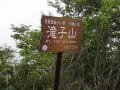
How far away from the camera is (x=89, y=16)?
57.1 feet

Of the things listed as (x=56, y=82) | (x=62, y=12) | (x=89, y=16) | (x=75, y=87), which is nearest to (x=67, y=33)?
(x=56, y=82)

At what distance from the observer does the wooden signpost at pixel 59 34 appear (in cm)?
597

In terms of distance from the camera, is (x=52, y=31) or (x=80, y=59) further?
(x=80, y=59)

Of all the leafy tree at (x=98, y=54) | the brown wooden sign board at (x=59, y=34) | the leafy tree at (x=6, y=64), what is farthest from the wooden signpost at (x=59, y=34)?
the leafy tree at (x=6, y=64)

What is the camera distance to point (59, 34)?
6.03 metres

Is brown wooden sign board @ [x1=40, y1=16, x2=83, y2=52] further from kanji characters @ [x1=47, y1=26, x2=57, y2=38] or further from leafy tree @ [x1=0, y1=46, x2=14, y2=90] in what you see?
leafy tree @ [x1=0, y1=46, x2=14, y2=90]

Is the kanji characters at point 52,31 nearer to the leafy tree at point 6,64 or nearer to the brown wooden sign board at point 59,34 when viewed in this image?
the brown wooden sign board at point 59,34

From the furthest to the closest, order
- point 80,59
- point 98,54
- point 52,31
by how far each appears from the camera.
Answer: point 80,59 → point 98,54 → point 52,31

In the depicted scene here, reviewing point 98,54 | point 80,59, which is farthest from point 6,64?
point 98,54

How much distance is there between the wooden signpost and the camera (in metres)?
5.97

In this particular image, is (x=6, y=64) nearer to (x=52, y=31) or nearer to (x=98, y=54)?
(x=98, y=54)

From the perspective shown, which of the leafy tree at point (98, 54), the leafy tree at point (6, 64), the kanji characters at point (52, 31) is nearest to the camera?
the kanji characters at point (52, 31)

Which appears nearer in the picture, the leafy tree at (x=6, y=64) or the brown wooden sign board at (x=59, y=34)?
the brown wooden sign board at (x=59, y=34)

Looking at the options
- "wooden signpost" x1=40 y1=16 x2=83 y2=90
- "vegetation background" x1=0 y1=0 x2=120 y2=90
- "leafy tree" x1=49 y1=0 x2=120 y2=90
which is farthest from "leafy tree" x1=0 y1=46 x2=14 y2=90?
"wooden signpost" x1=40 y1=16 x2=83 y2=90
